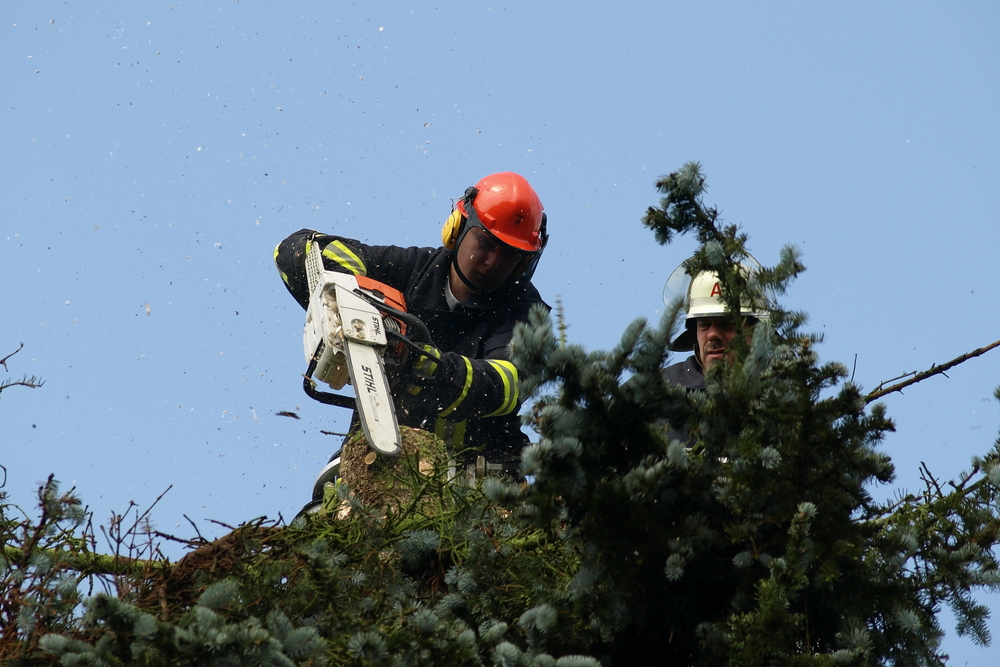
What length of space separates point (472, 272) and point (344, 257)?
2.49ft

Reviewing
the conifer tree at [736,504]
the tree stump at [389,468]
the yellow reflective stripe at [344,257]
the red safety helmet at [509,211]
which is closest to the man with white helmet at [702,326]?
the red safety helmet at [509,211]

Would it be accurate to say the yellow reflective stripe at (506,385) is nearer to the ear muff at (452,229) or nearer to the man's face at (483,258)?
the man's face at (483,258)

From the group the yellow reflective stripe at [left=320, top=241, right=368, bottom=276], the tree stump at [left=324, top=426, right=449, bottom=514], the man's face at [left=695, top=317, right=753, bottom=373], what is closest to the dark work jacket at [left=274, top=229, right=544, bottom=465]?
the yellow reflective stripe at [left=320, top=241, right=368, bottom=276]

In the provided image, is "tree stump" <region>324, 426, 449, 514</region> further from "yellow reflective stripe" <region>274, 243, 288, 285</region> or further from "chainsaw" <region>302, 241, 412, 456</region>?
"yellow reflective stripe" <region>274, 243, 288, 285</region>

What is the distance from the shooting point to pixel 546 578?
302 centimetres

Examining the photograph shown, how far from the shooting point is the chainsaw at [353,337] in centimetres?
458

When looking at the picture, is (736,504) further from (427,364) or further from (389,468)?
(427,364)

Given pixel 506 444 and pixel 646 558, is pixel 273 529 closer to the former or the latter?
pixel 646 558

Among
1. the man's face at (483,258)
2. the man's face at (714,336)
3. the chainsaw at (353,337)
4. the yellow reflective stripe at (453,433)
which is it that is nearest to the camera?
the chainsaw at (353,337)

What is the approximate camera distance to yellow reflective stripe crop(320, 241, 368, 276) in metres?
5.49

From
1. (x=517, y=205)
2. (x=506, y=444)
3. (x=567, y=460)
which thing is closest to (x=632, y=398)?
(x=567, y=460)

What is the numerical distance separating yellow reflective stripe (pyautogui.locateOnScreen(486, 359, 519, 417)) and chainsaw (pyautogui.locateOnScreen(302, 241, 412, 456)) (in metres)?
0.56

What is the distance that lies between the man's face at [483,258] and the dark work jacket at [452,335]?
0.11m

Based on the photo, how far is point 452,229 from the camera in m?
6.05
